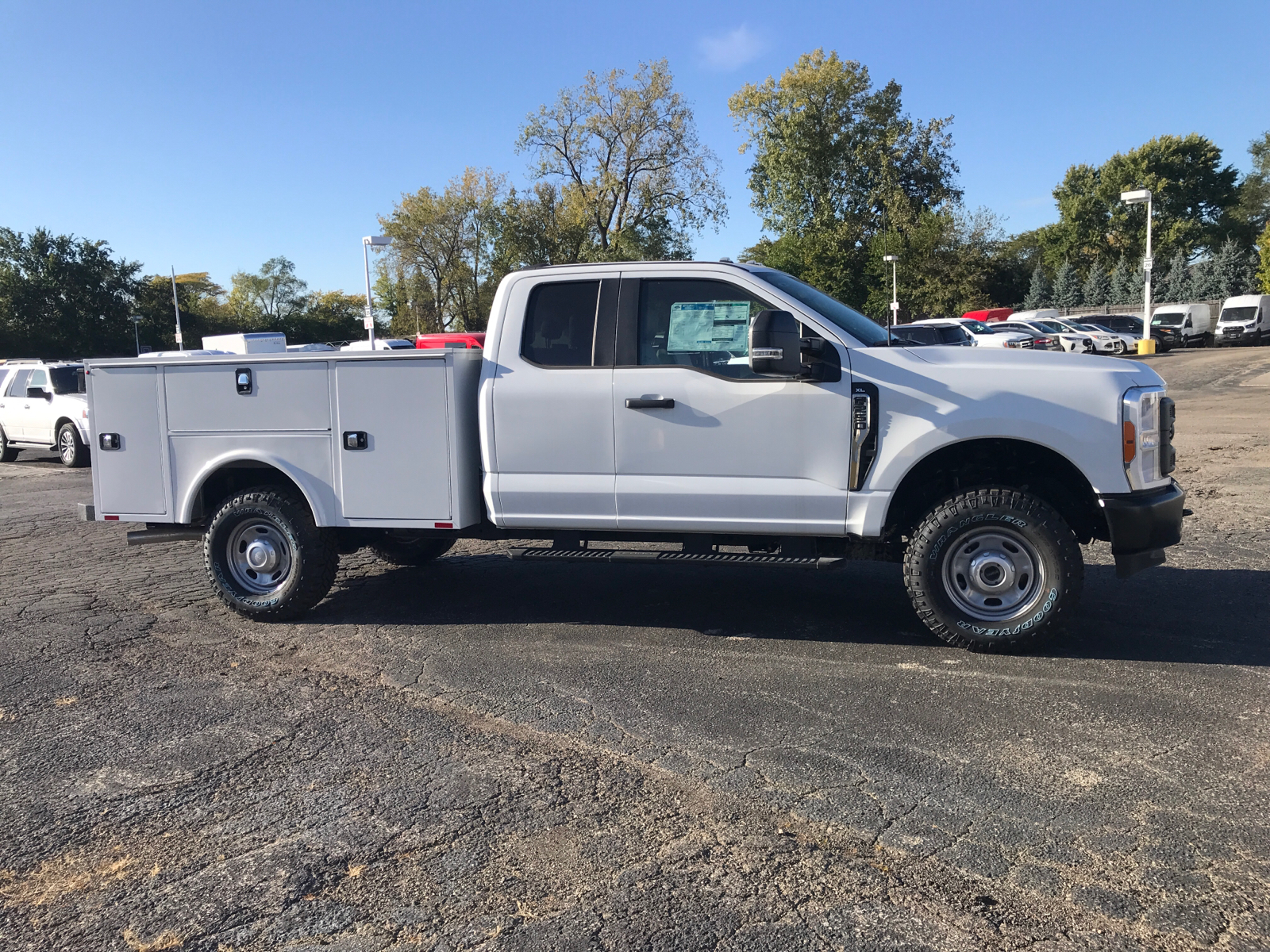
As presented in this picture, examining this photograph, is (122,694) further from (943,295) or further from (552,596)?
(943,295)

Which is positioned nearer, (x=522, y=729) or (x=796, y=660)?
(x=522, y=729)

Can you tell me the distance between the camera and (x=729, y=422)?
5.64 metres

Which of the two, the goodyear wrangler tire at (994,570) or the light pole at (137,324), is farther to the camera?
the light pole at (137,324)

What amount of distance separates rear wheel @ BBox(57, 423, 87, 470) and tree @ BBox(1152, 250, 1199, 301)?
5950cm

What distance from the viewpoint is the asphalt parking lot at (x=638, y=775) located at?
3.08m

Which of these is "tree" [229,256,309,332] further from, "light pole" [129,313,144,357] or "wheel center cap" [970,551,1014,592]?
"wheel center cap" [970,551,1014,592]

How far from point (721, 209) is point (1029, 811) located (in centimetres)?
5204

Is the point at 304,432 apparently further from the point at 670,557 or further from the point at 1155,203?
the point at 1155,203

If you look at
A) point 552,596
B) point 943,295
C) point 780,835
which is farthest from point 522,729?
point 943,295

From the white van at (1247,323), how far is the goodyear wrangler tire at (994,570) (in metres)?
46.3

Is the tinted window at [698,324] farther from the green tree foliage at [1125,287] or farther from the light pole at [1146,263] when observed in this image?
the green tree foliage at [1125,287]

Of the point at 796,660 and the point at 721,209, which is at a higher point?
the point at 721,209

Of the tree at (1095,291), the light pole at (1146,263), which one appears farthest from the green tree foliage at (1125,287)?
the light pole at (1146,263)

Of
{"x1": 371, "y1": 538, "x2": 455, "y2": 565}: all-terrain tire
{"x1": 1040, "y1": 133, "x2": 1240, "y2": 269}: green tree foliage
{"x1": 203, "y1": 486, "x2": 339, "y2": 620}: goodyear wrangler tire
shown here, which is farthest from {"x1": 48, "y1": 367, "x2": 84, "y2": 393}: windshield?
{"x1": 1040, "y1": 133, "x2": 1240, "y2": 269}: green tree foliage
